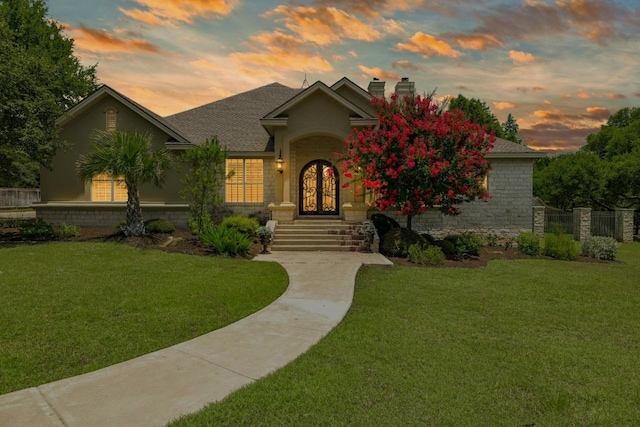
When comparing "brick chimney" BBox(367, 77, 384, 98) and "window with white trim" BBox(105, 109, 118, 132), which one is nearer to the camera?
"window with white trim" BBox(105, 109, 118, 132)

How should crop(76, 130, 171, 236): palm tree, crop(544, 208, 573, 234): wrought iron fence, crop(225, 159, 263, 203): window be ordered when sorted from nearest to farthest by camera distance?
1. crop(76, 130, 171, 236): palm tree
2. crop(225, 159, 263, 203): window
3. crop(544, 208, 573, 234): wrought iron fence

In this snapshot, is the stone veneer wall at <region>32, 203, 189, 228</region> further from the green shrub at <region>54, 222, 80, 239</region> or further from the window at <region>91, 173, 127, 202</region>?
the green shrub at <region>54, 222, 80, 239</region>

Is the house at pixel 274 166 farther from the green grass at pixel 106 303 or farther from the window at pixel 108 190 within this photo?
the green grass at pixel 106 303

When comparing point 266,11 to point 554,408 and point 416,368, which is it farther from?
point 554,408

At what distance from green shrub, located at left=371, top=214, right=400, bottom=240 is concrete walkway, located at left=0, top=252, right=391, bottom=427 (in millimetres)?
9434

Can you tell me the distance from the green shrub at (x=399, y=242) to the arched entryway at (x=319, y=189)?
A: 5008 millimetres

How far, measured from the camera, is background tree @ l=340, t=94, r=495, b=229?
12.8 meters

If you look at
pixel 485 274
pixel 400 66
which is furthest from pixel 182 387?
pixel 400 66

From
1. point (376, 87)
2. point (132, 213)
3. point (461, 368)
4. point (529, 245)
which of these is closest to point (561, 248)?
point (529, 245)

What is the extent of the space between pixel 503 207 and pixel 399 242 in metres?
8.61

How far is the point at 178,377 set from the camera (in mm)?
4082

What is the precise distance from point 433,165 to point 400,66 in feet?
31.4

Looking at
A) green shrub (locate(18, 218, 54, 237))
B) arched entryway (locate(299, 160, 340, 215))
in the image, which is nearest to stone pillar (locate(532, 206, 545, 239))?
arched entryway (locate(299, 160, 340, 215))

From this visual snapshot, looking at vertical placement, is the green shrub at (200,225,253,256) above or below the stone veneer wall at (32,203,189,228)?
below
